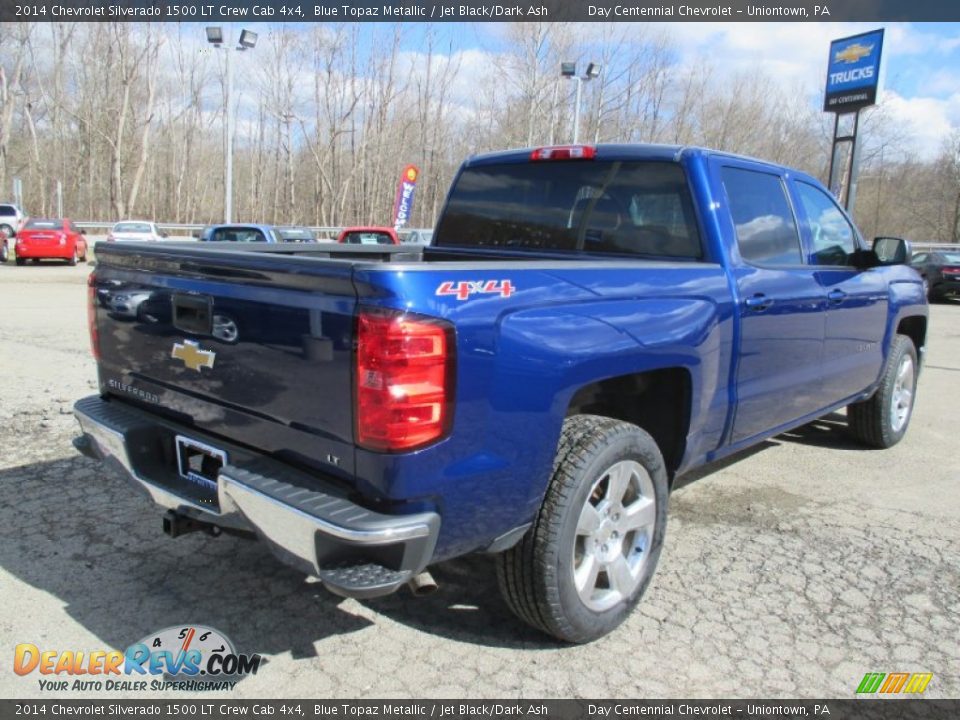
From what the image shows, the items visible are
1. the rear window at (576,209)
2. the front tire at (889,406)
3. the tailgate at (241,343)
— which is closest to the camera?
the tailgate at (241,343)

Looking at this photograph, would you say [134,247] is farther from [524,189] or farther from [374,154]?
[374,154]

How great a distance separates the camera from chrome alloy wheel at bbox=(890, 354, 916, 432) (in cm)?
576

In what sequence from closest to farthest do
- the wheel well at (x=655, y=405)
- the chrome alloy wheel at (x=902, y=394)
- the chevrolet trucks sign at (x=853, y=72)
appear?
the wheel well at (x=655, y=405), the chrome alloy wheel at (x=902, y=394), the chevrolet trucks sign at (x=853, y=72)

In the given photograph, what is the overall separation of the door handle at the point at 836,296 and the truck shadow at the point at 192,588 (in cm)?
252

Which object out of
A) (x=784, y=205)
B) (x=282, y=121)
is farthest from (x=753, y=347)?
(x=282, y=121)

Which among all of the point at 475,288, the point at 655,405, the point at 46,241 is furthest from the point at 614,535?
the point at 46,241

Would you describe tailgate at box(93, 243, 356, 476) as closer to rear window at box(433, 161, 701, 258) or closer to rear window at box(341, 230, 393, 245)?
rear window at box(433, 161, 701, 258)

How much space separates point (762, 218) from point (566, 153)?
44.0 inches

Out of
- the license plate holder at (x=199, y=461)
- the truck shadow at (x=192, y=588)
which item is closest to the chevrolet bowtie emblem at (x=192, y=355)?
the license plate holder at (x=199, y=461)

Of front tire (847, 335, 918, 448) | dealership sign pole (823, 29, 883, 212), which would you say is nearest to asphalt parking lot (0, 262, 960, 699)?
front tire (847, 335, 918, 448)

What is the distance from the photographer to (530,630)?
306 centimetres

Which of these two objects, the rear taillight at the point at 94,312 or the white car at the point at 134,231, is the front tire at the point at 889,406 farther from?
the white car at the point at 134,231

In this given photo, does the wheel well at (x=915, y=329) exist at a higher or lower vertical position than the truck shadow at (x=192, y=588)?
higher

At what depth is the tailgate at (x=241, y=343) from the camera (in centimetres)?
231
